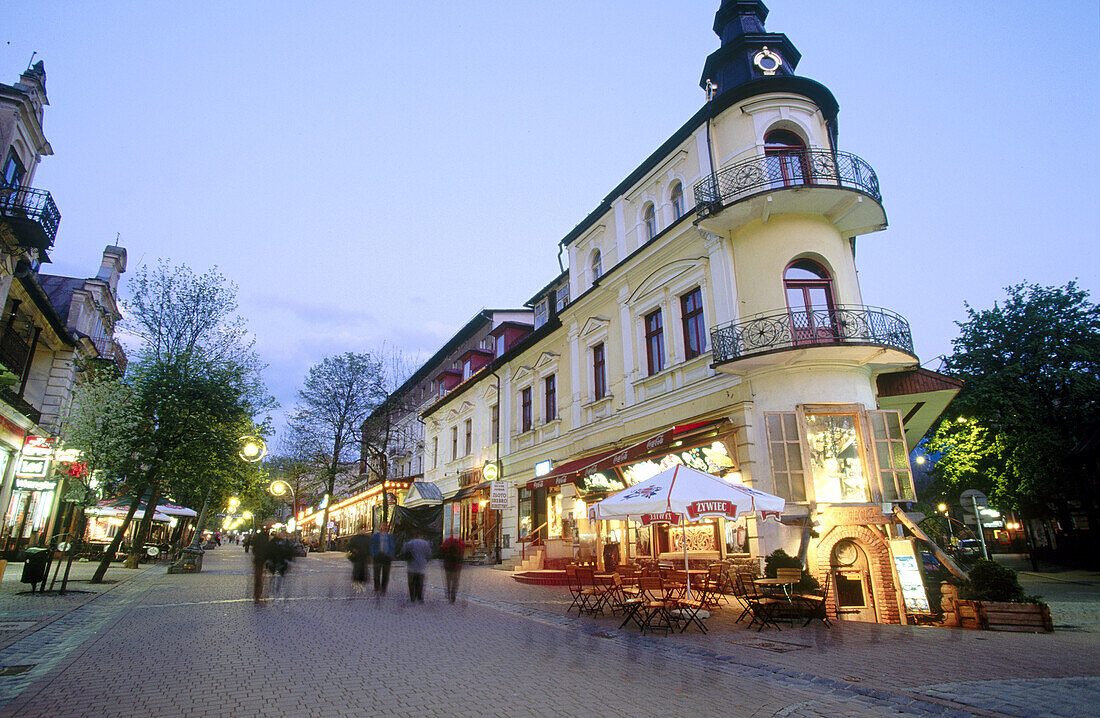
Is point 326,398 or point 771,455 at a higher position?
point 326,398

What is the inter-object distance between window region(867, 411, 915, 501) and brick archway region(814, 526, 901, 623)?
3.32 feet

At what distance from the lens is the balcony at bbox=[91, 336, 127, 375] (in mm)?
28219

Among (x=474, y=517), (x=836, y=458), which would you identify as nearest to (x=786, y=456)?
(x=836, y=458)

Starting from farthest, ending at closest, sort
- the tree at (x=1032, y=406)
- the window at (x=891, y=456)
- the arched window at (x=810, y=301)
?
the tree at (x=1032, y=406), the arched window at (x=810, y=301), the window at (x=891, y=456)

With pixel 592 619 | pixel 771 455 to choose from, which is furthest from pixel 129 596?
pixel 771 455

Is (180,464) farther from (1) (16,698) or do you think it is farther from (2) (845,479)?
(2) (845,479)

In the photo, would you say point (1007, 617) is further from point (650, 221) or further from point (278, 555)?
point (278, 555)

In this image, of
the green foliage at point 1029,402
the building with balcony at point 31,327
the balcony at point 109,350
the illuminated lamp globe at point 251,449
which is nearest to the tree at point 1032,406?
the green foliage at point 1029,402

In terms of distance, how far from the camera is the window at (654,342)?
17.1 metres

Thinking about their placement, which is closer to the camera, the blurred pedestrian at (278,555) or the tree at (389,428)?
the blurred pedestrian at (278,555)

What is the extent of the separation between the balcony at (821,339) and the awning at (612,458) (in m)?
1.81

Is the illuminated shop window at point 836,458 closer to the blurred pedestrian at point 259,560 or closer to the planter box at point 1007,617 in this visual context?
the planter box at point 1007,617

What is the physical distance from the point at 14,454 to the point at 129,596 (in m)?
11.8

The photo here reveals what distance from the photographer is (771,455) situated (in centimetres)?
1220
